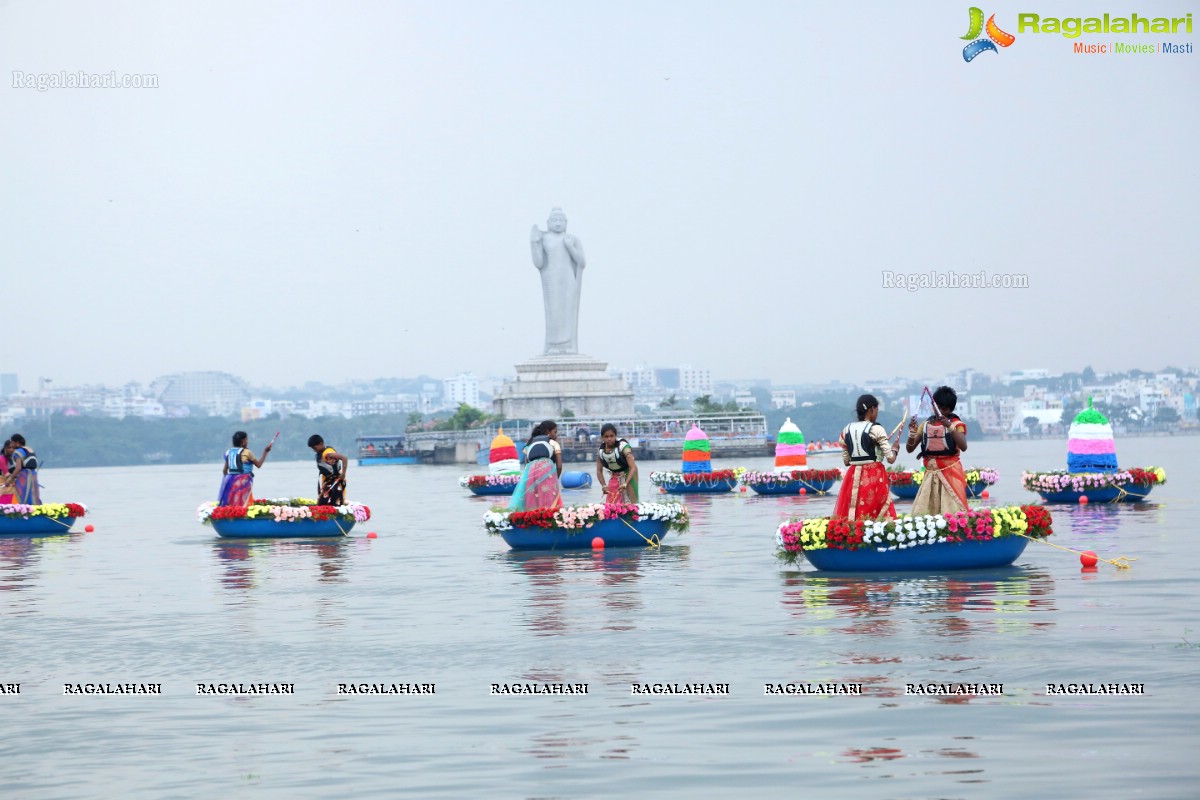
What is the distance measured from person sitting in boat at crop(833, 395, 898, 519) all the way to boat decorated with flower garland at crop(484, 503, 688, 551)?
558cm

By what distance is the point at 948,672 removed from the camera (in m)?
12.8

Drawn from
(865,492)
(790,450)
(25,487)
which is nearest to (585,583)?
(865,492)

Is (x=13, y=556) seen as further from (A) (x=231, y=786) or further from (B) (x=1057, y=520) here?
(A) (x=231, y=786)

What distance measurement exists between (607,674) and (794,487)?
33.0 meters

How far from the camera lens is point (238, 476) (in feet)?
104

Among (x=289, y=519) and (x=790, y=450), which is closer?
(x=289, y=519)

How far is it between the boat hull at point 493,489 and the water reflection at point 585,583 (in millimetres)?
25768

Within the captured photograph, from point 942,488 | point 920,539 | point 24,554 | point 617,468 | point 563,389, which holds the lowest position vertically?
point 24,554

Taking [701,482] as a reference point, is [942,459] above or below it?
above

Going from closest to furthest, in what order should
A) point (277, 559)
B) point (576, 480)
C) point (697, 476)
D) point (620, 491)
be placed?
point (620, 491), point (277, 559), point (697, 476), point (576, 480)

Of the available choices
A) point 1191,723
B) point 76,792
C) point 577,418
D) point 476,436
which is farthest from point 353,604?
point 476,436

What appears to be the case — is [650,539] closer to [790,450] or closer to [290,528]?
[290,528]

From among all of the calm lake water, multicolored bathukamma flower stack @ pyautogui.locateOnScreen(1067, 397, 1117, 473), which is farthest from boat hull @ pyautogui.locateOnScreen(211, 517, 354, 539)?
multicolored bathukamma flower stack @ pyautogui.locateOnScreen(1067, 397, 1117, 473)

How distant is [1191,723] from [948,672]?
2330mm
